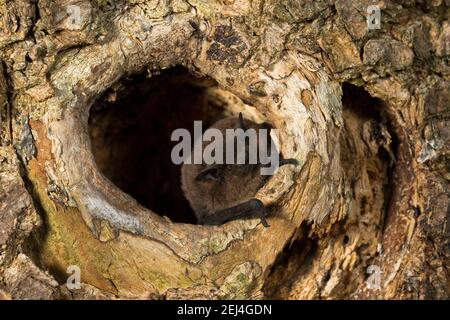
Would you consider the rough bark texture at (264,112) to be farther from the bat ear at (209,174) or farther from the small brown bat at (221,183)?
the bat ear at (209,174)

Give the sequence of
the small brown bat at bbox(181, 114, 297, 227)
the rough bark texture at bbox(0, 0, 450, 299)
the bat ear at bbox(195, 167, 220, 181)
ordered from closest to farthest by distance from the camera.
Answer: the rough bark texture at bbox(0, 0, 450, 299)
the small brown bat at bbox(181, 114, 297, 227)
the bat ear at bbox(195, 167, 220, 181)

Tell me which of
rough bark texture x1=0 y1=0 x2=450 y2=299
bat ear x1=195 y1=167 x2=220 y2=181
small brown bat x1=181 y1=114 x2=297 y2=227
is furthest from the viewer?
bat ear x1=195 y1=167 x2=220 y2=181

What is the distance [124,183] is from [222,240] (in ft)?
6.61

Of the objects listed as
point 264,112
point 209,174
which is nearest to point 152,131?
point 209,174

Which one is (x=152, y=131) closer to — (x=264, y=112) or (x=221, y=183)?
(x=221, y=183)

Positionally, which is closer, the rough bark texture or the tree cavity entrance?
the rough bark texture

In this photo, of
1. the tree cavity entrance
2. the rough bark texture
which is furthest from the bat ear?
the rough bark texture

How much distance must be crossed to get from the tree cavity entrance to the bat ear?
2.06 feet

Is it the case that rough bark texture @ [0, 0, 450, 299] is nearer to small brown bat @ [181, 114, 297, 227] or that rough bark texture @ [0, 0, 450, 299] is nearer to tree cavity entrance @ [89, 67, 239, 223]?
small brown bat @ [181, 114, 297, 227]

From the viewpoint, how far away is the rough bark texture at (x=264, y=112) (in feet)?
11.1

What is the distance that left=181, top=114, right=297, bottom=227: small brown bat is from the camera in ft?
15.0

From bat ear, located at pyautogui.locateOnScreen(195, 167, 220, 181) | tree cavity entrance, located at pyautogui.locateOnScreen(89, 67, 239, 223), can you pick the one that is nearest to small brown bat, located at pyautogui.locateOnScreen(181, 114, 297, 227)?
bat ear, located at pyautogui.locateOnScreen(195, 167, 220, 181)

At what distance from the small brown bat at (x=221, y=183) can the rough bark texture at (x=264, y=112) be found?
683 millimetres

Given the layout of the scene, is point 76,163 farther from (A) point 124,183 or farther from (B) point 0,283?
(A) point 124,183
